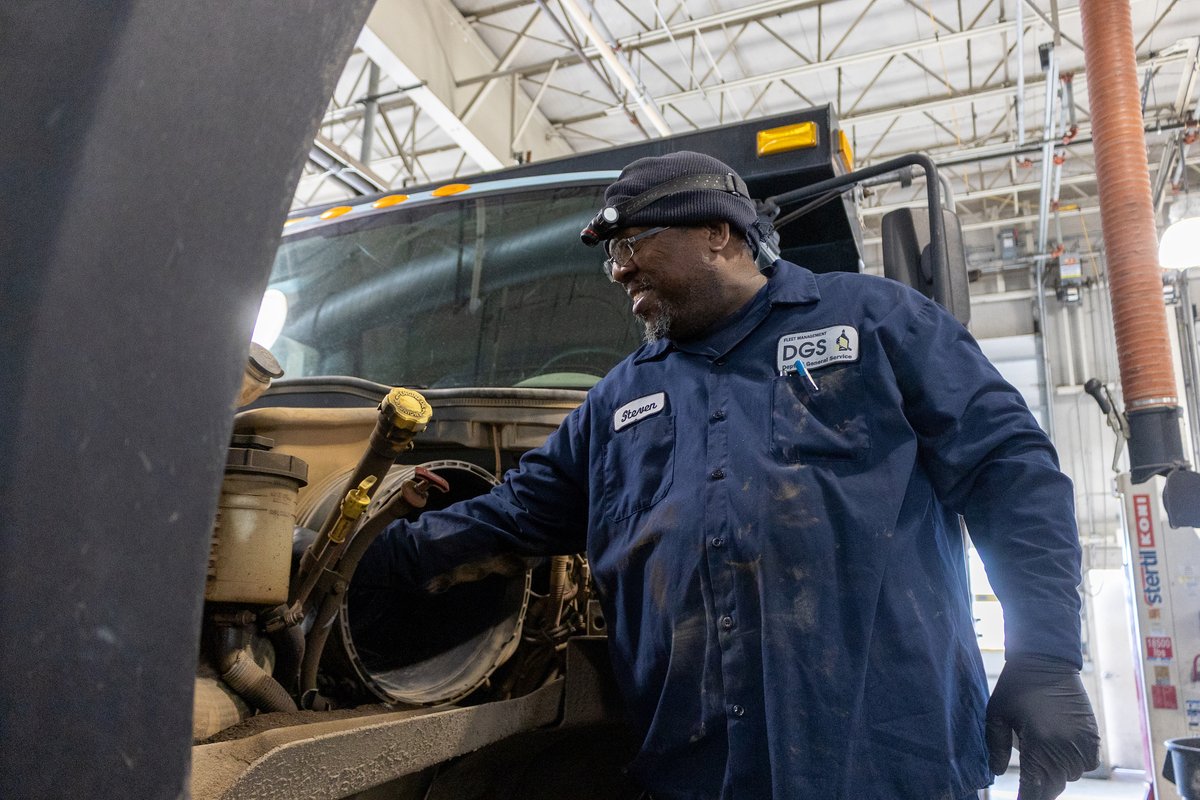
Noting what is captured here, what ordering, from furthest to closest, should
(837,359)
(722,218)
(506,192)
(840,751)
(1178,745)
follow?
1. (1178,745)
2. (506,192)
3. (722,218)
4. (837,359)
5. (840,751)

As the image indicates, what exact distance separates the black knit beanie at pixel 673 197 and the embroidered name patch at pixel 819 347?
1.06ft

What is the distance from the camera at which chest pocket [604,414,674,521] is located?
1.86 meters

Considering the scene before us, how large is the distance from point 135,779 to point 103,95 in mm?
359

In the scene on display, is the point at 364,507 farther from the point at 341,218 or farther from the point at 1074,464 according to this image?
the point at 1074,464

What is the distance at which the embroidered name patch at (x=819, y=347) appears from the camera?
1.81 meters

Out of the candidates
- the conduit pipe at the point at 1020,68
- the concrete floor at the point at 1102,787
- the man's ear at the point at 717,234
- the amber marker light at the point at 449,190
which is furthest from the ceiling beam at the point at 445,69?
the concrete floor at the point at 1102,787

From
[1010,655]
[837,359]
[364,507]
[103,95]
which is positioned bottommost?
[1010,655]

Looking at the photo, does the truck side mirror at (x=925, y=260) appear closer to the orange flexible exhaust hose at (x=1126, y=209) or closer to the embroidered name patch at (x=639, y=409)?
the embroidered name patch at (x=639, y=409)

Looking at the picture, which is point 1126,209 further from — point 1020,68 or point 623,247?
point 623,247

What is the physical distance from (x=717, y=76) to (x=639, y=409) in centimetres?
859

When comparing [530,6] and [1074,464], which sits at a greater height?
[530,6]

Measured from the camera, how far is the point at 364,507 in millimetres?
1440

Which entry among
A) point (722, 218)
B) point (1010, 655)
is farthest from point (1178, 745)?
point (722, 218)

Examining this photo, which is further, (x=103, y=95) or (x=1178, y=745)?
(x=1178, y=745)
